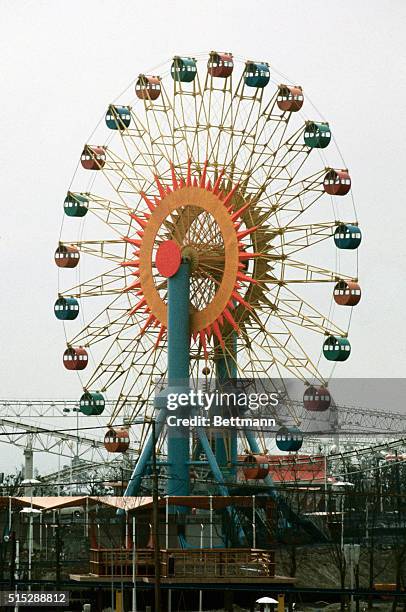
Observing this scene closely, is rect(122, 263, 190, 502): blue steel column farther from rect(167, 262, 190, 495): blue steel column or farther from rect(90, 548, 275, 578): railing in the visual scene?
rect(90, 548, 275, 578): railing

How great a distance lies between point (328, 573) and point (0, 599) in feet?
75.6

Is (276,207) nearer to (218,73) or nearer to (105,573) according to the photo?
(218,73)

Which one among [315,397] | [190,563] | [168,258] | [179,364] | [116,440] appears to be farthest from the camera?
[116,440]

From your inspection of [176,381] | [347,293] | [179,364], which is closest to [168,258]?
[179,364]

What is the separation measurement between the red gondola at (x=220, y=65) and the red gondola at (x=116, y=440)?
16643mm

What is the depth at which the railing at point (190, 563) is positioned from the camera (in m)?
56.0

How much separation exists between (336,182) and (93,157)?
40.3ft

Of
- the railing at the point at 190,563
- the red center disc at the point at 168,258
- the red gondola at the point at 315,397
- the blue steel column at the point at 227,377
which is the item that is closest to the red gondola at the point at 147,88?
the red center disc at the point at 168,258

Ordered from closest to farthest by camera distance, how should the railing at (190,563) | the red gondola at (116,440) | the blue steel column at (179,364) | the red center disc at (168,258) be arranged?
the railing at (190,563)
the blue steel column at (179,364)
the red center disc at (168,258)
the red gondola at (116,440)

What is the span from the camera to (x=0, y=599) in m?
56.8

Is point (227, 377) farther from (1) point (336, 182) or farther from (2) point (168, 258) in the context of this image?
(1) point (336, 182)

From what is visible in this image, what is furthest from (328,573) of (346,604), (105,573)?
(105,573)

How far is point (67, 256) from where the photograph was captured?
236 feet

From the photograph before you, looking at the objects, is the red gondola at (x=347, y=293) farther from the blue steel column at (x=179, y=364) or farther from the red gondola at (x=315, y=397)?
the blue steel column at (x=179, y=364)
